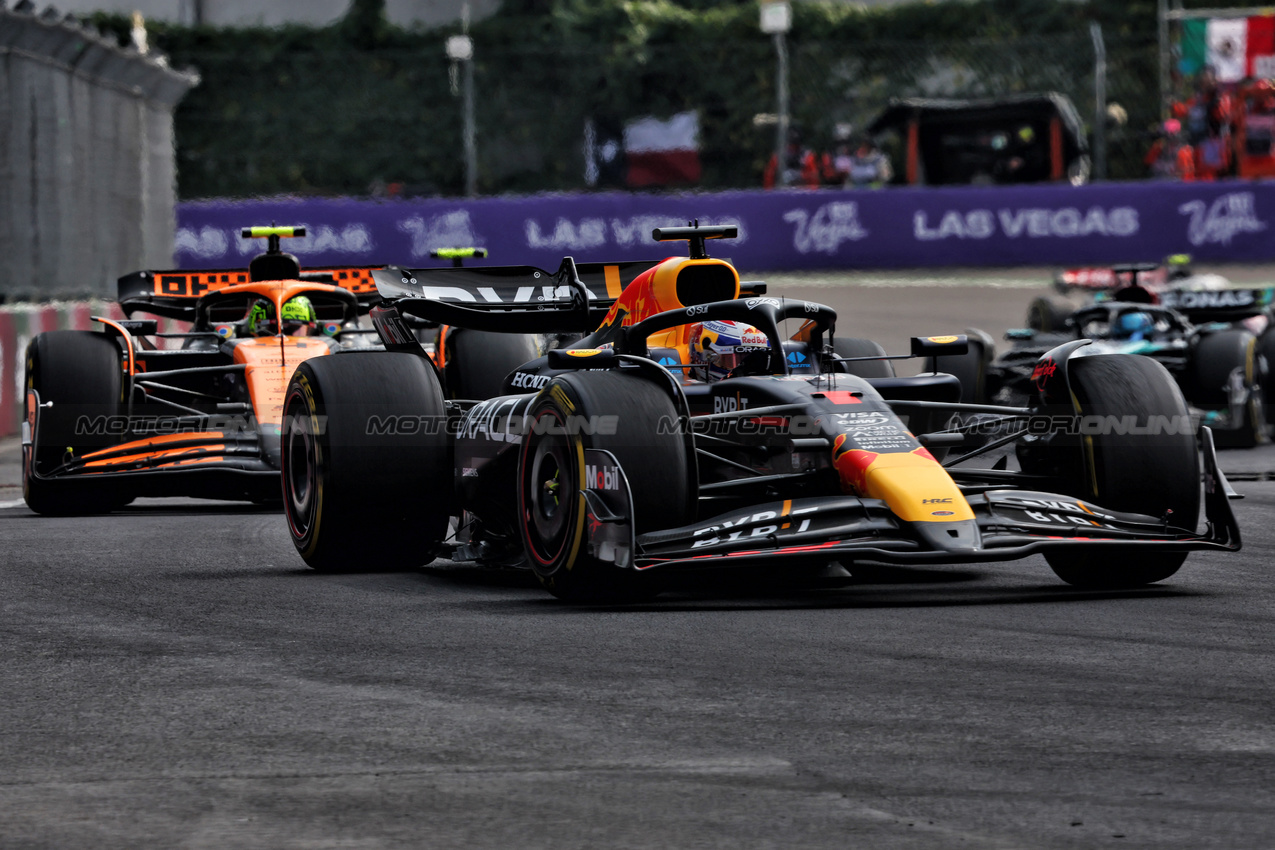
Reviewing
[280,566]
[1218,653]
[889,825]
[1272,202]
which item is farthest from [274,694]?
[1272,202]

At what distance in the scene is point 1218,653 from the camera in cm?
594

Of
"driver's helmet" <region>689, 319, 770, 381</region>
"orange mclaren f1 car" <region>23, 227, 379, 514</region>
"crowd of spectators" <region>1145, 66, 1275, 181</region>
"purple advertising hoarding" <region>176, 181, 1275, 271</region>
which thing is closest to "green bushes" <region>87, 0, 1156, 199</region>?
"crowd of spectators" <region>1145, 66, 1275, 181</region>

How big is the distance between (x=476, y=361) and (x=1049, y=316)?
27.5ft

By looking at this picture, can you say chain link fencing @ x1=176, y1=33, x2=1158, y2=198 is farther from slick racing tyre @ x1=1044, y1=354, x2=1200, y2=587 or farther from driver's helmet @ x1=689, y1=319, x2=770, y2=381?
slick racing tyre @ x1=1044, y1=354, x2=1200, y2=587

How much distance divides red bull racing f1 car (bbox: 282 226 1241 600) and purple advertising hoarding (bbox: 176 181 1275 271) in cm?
1737

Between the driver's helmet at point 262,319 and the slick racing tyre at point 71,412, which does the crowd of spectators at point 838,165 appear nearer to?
the driver's helmet at point 262,319

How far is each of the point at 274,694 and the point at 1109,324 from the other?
41.2 ft

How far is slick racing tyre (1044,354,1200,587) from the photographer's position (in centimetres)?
751

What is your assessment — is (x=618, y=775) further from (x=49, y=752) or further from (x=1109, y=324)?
(x=1109, y=324)

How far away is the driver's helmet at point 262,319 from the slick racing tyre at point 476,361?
1.43 meters

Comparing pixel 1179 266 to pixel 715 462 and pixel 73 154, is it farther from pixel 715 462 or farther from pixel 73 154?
pixel 715 462

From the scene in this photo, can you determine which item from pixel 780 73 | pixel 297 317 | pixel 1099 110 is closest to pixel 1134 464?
pixel 297 317

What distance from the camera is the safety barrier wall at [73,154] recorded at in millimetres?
17781

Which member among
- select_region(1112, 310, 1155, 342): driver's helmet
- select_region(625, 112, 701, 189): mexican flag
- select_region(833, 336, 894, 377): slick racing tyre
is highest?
select_region(625, 112, 701, 189): mexican flag
